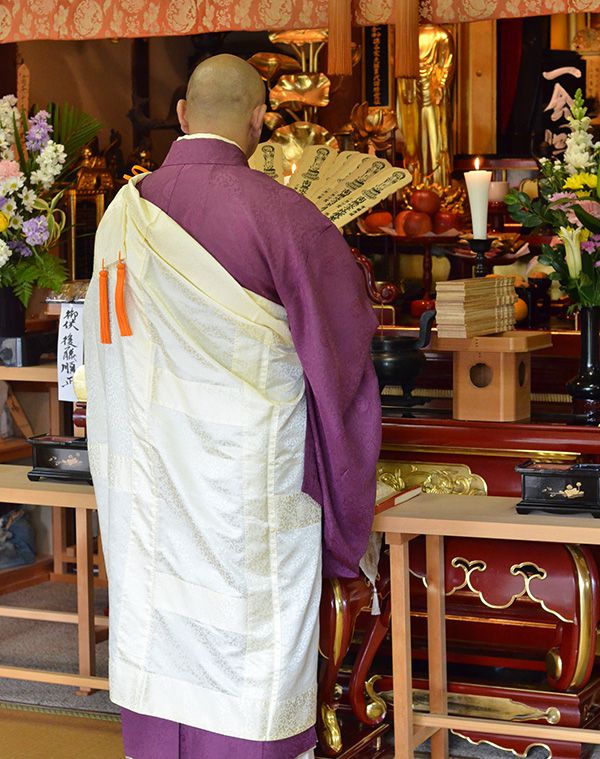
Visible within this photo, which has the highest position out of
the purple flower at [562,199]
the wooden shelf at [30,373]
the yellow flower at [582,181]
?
the yellow flower at [582,181]

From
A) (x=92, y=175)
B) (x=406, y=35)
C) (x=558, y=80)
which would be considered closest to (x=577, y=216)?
(x=406, y=35)

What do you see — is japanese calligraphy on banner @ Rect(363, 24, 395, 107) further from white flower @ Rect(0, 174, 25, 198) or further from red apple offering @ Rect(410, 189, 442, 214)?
white flower @ Rect(0, 174, 25, 198)

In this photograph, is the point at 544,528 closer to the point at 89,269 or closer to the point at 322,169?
the point at 322,169

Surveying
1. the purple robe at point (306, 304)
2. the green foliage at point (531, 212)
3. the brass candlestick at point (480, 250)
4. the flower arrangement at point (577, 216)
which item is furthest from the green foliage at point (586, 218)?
the purple robe at point (306, 304)

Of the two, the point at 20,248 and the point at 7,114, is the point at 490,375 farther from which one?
the point at 7,114

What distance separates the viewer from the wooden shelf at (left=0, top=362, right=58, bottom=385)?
3898 millimetres

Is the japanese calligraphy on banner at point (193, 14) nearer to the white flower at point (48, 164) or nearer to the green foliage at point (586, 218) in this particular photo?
the white flower at point (48, 164)

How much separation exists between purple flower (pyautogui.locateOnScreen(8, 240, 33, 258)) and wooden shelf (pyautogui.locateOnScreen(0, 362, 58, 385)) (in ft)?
1.08

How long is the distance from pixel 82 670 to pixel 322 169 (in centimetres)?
137

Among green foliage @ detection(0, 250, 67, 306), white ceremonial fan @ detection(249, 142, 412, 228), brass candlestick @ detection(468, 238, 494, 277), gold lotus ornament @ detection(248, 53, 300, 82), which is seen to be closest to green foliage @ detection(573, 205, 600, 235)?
brass candlestick @ detection(468, 238, 494, 277)

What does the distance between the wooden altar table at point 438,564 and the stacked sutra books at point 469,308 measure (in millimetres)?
443

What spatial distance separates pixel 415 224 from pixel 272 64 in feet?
3.24

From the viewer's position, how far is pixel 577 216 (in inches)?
125

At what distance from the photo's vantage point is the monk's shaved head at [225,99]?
2551mm
